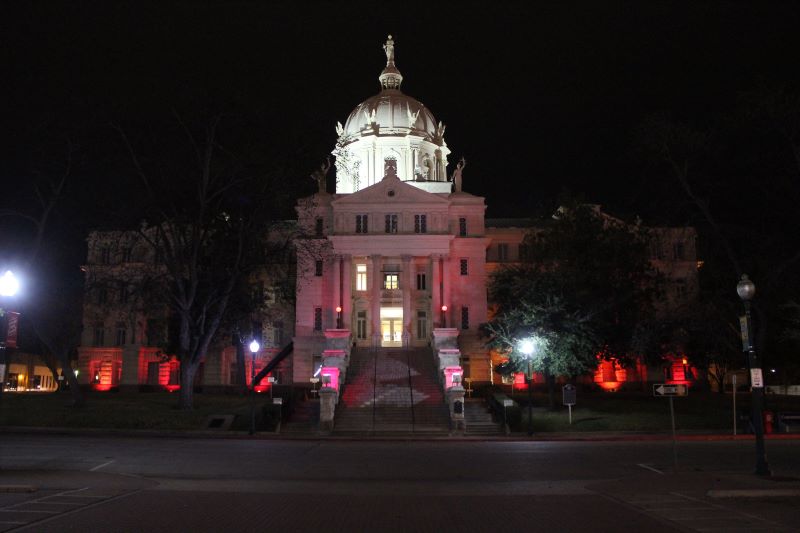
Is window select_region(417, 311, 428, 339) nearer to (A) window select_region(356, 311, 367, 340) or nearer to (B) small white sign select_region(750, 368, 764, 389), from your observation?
(A) window select_region(356, 311, 367, 340)

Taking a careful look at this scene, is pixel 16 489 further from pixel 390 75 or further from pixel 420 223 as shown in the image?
pixel 390 75

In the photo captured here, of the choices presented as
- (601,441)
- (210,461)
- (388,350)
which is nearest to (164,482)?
(210,461)

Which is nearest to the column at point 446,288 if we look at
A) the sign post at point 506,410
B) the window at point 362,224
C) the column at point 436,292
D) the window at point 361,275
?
the column at point 436,292

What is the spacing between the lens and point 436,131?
7838cm

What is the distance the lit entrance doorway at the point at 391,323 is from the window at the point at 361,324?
61.5 inches

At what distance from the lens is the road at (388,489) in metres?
12.1

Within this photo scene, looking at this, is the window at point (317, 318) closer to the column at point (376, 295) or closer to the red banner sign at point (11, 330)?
the column at point (376, 295)

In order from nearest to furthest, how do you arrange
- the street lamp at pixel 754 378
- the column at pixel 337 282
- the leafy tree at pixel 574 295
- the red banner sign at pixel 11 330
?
the street lamp at pixel 754 378 → the red banner sign at pixel 11 330 → the leafy tree at pixel 574 295 → the column at pixel 337 282

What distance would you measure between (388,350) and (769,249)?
2616cm

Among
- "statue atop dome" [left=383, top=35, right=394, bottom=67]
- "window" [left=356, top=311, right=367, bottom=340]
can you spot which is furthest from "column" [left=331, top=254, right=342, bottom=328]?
"statue atop dome" [left=383, top=35, right=394, bottom=67]

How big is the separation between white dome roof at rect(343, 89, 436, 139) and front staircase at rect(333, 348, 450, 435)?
3018 cm

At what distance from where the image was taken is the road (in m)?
12.1

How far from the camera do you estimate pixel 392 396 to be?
140ft

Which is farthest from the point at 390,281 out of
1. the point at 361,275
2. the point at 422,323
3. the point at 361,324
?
the point at 422,323
